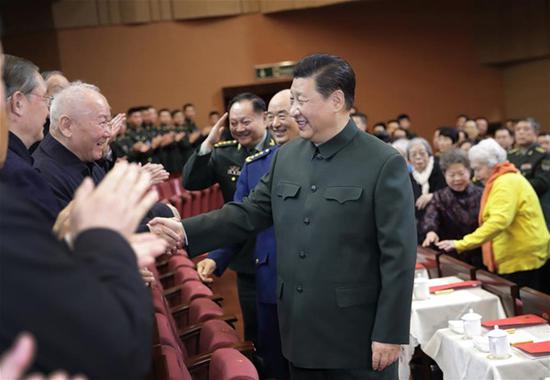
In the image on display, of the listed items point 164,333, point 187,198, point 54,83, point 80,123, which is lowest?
point 187,198

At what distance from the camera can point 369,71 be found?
46.8 ft

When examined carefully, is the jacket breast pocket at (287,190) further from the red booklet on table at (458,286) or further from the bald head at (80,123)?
the red booklet on table at (458,286)

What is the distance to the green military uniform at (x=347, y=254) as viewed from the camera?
2401mm

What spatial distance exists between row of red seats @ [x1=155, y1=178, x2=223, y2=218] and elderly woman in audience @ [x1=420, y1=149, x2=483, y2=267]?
291 cm

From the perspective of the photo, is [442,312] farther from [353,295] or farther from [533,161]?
[533,161]

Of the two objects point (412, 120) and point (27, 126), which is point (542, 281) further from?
point (412, 120)

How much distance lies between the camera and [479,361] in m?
2.98

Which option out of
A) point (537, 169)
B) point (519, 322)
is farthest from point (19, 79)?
point (537, 169)

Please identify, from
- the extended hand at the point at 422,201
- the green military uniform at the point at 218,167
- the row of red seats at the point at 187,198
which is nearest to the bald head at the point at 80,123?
the green military uniform at the point at 218,167

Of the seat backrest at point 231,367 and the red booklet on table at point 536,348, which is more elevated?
the seat backrest at point 231,367

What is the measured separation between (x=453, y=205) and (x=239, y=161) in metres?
1.80

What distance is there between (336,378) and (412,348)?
1440mm

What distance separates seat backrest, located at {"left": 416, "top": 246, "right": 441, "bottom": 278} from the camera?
476 centimetres

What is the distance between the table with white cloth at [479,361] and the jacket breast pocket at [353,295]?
74 cm
